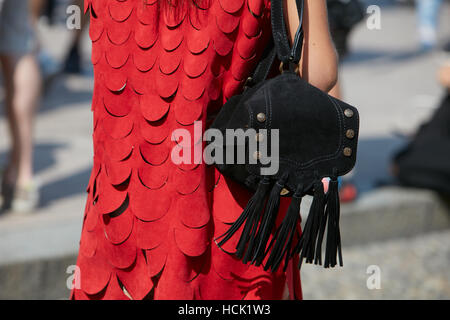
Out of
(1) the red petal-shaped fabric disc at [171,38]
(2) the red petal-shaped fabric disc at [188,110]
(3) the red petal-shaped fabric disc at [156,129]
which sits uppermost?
(1) the red petal-shaped fabric disc at [171,38]

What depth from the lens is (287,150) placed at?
→ 155cm

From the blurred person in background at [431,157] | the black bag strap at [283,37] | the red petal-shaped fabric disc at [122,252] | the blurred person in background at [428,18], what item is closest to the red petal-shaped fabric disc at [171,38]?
the black bag strap at [283,37]

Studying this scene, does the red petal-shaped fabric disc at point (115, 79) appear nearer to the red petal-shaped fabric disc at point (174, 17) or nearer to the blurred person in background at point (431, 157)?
the red petal-shaped fabric disc at point (174, 17)

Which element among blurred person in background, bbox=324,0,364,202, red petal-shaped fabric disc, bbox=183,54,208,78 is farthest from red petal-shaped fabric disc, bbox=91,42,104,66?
blurred person in background, bbox=324,0,364,202

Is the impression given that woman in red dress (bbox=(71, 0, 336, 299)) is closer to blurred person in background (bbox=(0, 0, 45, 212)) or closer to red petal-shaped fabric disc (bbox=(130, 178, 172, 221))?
red petal-shaped fabric disc (bbox=(130, 178, 172, 221))

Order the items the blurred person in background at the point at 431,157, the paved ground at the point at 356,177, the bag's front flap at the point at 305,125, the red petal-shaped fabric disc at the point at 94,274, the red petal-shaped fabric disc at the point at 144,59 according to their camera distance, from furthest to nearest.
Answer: the blurred person in background at the point at 431,157 < the paved ground at the point at 356,177 < the red petal-shaped fabric disc at the point at 94,274 < the red petal-shaped fabric disc at the point at 144,59 < the bag's front flap at the point at 305,125

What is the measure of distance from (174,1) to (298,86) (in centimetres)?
35

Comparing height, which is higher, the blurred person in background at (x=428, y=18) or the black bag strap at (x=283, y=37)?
the blurred person in background at (x=428, y=18)

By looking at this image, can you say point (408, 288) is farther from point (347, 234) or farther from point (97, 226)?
point (97, 226)

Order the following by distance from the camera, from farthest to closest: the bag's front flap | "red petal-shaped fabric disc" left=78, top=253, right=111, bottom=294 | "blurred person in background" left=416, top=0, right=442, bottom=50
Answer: "blurred person in background" left=416, top=0, right=442, bottom=50
"red petal-shaped fabric disc" left=78, top=253, right=111, bottom=294
the bag's front flap

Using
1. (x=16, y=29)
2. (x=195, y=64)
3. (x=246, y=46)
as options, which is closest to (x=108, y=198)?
(x=195, y=64)

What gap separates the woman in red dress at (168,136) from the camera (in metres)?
1.60

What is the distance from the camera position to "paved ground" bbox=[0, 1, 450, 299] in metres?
3.49

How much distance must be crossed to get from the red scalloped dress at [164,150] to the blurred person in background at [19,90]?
2.14m
